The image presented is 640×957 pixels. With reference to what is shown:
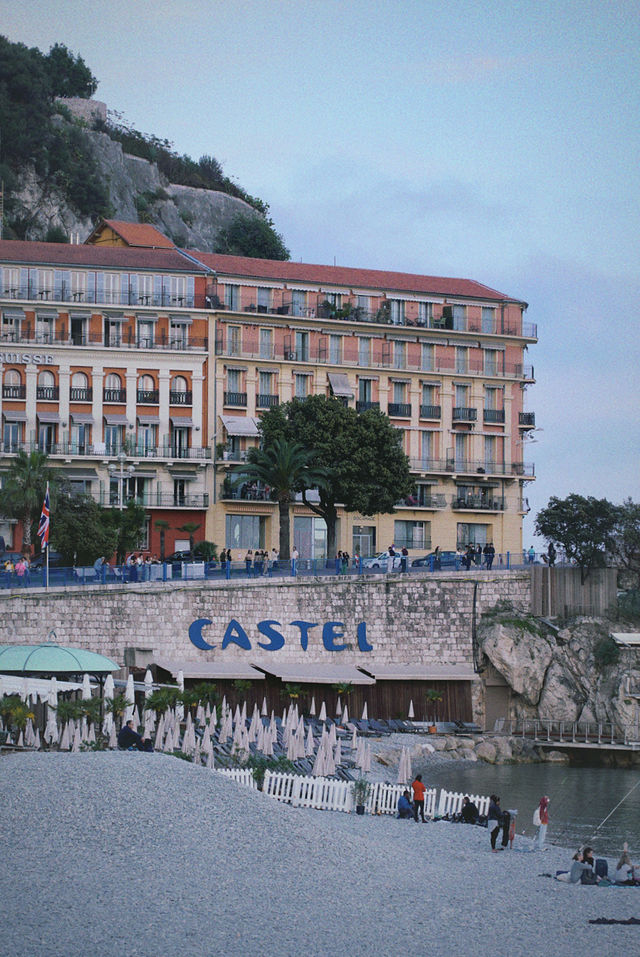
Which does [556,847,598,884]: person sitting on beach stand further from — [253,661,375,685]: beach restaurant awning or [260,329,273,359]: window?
[260,329,273,359]: window

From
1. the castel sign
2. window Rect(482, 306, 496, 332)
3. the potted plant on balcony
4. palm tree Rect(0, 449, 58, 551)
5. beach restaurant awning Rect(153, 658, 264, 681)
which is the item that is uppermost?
window Rect(482, 306, 496, 332)

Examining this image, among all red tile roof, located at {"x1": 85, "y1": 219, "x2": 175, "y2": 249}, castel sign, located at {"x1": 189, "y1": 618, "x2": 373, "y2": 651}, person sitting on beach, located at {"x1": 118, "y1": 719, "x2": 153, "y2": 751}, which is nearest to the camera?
person sitting on beach, located at {"x1": 118, "y1": 719, "x2": 153, "y2": 751}

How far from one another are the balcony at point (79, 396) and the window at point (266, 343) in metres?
9.43

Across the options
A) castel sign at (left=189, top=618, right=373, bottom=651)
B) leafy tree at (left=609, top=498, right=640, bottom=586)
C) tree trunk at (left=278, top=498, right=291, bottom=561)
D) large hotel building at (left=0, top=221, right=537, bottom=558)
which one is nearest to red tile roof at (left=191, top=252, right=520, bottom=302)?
large hotel building at (left=0, top=221, right=537, bottom=558)

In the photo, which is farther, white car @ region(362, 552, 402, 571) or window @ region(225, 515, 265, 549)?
window @ region(225, 515, 265, 549)

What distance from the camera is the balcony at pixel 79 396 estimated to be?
6794 centimetres

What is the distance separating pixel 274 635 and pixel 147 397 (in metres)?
19.8

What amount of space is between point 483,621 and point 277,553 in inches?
516

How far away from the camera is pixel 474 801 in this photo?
3378 cm

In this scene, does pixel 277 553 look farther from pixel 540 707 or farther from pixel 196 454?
pixel 540 707

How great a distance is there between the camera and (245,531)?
6912 centimetres

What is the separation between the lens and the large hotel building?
6775 cm

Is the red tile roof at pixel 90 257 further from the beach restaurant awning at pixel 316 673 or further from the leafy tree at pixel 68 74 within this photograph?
the leafy tree at pixel 68 74

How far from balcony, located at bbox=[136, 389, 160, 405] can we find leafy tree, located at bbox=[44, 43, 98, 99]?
56953mm
